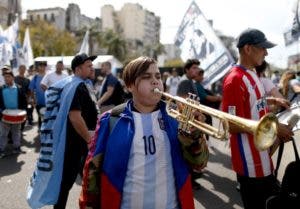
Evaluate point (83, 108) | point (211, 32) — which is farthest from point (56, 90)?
point (211, 32)

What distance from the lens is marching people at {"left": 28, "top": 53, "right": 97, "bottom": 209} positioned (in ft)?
12.9

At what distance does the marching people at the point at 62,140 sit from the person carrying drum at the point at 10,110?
500 cm

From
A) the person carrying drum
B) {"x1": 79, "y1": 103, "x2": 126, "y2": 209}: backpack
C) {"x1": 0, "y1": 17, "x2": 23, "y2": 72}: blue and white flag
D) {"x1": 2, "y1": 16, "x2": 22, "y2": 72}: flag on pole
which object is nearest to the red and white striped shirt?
{"x1": 79, "y1": 103, "x2": 126, "y2": 209}: backpack

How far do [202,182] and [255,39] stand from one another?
12.0 feet

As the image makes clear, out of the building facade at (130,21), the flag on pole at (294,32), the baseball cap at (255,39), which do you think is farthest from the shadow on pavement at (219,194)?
the building facade at (130,21)

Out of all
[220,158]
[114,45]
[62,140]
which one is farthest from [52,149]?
[114,45]

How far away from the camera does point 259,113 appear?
3287 mm

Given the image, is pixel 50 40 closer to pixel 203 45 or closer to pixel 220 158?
pixel 203 45

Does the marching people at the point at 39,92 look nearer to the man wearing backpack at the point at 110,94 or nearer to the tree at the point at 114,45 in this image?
the man wearing backpack at the point at 110,94

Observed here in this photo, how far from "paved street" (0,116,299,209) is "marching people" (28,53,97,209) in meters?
1.50

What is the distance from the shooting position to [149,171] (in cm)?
249

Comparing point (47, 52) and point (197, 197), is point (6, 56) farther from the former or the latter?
point (47, 52)

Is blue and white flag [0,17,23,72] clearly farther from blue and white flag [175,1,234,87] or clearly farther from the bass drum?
the bass drum

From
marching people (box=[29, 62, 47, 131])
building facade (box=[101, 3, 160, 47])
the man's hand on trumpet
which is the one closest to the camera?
the man's hand on trumpet
